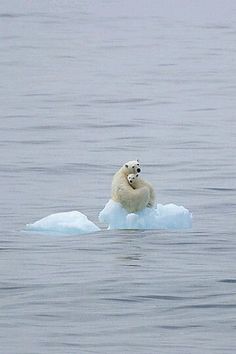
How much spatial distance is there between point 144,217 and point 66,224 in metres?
0.63

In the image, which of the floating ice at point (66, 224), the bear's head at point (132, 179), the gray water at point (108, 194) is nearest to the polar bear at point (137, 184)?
the bear's head at point (132, 179)

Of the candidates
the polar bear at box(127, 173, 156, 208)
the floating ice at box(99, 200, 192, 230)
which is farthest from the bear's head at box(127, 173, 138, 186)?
the floating ice at box(99, 200, 192, 230)

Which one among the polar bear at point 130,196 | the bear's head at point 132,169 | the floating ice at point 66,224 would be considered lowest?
the floating ice at point 66,224

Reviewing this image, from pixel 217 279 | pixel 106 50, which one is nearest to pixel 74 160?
pixel 217 279

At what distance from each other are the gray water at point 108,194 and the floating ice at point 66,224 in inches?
3.7

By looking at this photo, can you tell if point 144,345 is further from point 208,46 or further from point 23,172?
point 208,46

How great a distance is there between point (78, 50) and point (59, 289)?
31112mm

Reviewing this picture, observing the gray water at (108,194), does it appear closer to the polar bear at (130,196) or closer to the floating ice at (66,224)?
the floating ice at (66,224)

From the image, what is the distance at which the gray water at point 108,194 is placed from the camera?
12430mm

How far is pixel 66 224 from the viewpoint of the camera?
49.6ft

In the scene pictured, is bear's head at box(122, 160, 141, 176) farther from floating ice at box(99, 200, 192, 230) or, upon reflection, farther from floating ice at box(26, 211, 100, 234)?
floating ice at box(26, 211, 100, 234)

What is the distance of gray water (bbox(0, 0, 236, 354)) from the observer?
1243cm

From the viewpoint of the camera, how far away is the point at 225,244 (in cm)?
1539

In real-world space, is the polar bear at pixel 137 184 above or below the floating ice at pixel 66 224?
above
